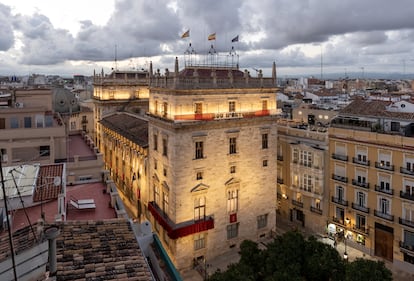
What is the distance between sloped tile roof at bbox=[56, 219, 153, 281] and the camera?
14.9 meters

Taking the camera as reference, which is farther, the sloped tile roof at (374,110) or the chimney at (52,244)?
the sloped tile roof at (374,110)

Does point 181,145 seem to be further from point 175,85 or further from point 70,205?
point 70,205

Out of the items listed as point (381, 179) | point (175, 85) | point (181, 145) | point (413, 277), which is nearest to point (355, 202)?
point (381, 179)

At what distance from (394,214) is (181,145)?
2515 cm

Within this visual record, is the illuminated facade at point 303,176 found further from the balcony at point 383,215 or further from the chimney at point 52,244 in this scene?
the chimney at point 52,244

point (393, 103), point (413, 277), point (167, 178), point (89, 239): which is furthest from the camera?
point (393, 103)

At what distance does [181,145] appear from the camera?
40.3m

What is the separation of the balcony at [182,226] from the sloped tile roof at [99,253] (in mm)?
21363

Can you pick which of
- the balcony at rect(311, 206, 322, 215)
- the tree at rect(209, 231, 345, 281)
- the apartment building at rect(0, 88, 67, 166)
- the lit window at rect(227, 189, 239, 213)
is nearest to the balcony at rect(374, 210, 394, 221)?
the balcony at rect(311, 206, 322, 215)

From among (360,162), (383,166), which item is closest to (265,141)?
(360,162)

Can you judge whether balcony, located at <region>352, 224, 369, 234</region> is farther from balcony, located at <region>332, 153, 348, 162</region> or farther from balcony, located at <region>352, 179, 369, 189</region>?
balcony, located at <region>332, 153, 348, 162</region>

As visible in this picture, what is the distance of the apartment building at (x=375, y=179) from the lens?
4081 cm

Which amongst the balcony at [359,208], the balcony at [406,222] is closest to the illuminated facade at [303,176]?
the balcony at [359,208]

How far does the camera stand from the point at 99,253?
16.5 meters
